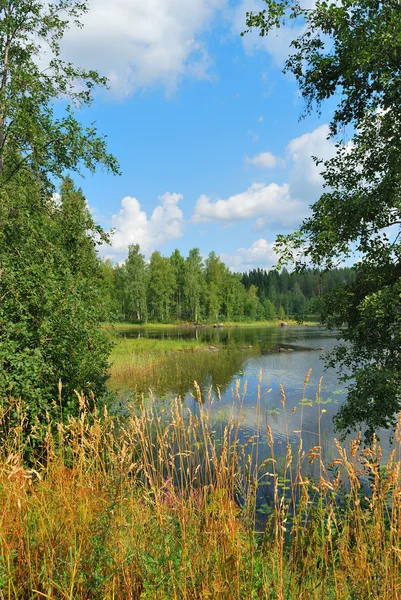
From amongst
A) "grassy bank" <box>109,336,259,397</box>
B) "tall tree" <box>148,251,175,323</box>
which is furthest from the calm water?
"tall tree" <box>148,251,175,323</box>

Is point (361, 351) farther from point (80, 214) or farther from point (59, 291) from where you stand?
point (80, 214)

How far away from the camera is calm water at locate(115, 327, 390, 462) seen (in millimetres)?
13078

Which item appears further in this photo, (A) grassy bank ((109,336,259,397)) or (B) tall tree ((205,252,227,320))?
(B) tall tree ((205,252,227,320))

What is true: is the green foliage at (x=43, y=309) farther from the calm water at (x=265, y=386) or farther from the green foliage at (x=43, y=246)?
the calm water at (x=265, y=386)

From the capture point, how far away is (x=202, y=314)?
281 ft

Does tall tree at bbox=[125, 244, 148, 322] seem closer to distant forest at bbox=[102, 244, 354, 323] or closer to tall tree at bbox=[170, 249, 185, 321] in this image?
distant forest at bbox=[102, 244, 354, 323]

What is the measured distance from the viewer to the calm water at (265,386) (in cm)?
1308

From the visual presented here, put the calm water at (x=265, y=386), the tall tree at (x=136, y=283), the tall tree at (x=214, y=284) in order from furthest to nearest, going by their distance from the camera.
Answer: the tall tree at (x=214, y=284) < the tall tree at (x=136, y=283) < the calm water at (x=265, y=386)

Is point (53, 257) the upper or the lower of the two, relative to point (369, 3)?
lower

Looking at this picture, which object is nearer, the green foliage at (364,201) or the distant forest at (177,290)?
the green foliage at (364,201)

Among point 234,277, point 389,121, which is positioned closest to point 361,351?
point 389,121

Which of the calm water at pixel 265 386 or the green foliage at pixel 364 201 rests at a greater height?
the green foliage at pixel 364 201

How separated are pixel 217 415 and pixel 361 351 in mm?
7941

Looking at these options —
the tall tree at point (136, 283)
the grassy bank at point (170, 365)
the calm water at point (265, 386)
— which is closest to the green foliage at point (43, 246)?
the calm water at point (265, 386)
